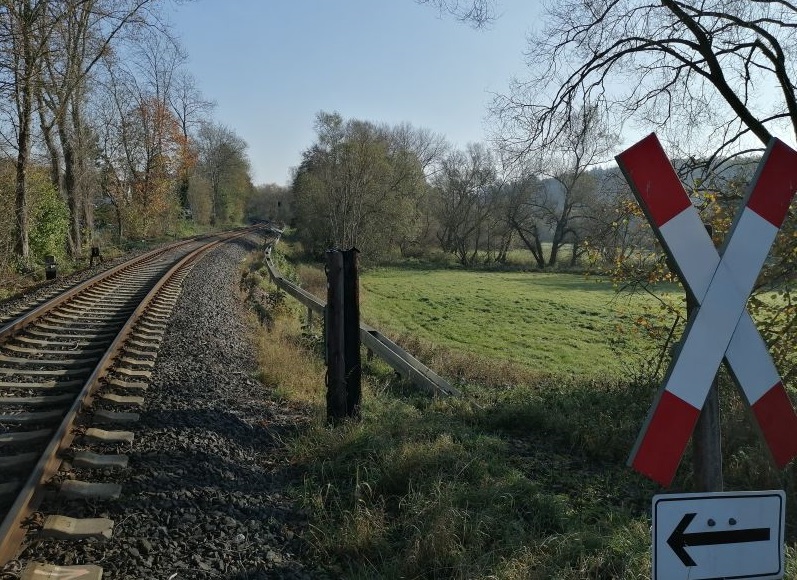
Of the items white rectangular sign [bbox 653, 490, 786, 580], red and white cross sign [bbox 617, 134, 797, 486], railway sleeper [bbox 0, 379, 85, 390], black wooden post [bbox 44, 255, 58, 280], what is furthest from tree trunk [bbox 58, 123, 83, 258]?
white rectangular sign [bbox 653, 490, 786, 580]

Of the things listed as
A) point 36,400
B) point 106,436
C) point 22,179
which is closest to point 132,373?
point 36,400

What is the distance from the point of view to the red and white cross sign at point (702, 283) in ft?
5.89

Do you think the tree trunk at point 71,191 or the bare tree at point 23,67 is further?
the tree trunk at point 71,191

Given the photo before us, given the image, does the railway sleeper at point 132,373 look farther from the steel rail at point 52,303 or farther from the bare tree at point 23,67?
the bare tree at point 23,67

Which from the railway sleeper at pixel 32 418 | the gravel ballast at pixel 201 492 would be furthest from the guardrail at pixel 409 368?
the railway sleeper at pixel 32 418

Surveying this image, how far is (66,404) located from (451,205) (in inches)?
2250

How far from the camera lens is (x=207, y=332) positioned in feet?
31.0

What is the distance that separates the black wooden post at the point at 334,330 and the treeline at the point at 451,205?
418 cm

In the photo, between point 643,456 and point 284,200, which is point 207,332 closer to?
point 643,456

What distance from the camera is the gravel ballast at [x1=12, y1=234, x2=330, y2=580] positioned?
3.26m

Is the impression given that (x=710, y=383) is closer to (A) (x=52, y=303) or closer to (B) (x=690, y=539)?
(B) (x=690, y=539)

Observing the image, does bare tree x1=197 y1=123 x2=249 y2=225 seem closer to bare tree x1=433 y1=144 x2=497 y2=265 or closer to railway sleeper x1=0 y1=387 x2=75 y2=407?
bare tree x1=433 y1=144 x2=497 y2=265

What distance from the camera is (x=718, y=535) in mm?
1729

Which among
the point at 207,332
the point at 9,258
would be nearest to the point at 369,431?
the point at 207,332
